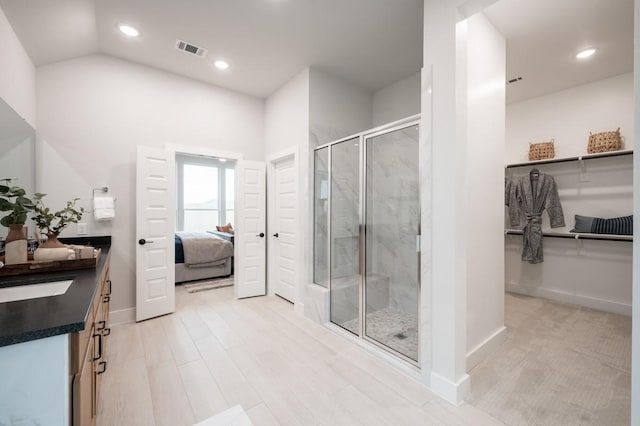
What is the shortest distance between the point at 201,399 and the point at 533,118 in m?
5.07

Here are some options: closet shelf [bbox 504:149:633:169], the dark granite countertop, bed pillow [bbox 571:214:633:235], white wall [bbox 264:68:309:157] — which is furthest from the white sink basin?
bed pillow [bbox 571:214:633:235]

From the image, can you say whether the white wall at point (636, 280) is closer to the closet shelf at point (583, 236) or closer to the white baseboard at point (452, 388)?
the white baseboard at point (452, 388)

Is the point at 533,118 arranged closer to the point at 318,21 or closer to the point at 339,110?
the point at 339,110

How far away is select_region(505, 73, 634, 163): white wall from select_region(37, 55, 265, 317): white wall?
4387mm

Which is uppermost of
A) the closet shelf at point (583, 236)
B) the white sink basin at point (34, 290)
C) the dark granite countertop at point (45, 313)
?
the closet shelf at point (583, 236)

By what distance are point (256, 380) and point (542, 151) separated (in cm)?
437

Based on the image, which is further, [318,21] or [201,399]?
[318,21]

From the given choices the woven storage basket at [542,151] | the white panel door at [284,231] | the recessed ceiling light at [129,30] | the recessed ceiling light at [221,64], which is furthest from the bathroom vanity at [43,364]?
the woven storage basket at [542,151]

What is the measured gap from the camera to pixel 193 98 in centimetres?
359

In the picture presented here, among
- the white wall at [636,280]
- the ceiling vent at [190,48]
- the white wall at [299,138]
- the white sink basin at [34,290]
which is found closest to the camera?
the white wall at [636,280]

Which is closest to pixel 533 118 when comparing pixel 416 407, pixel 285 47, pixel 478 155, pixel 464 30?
pixel 478 155

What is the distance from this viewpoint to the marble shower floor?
2451 millimetres

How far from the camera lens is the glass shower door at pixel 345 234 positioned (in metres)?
2.90

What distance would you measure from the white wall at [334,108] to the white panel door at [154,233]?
1.82 m
